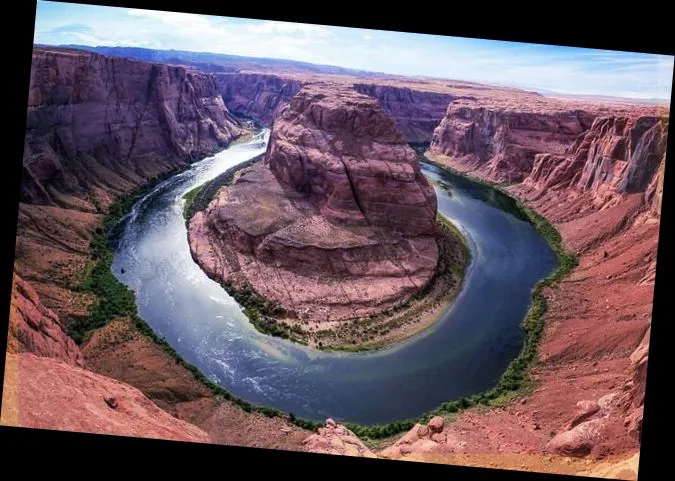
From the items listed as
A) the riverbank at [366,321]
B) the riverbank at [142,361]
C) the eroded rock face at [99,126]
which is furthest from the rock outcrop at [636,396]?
the eroded rock face at [99,126]

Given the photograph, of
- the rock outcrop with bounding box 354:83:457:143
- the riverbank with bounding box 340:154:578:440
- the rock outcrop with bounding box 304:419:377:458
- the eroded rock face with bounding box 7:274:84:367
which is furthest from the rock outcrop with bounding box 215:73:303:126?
the rock outcrop with bounding box 304:419:377:458

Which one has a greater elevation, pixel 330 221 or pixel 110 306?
pixel 330 221

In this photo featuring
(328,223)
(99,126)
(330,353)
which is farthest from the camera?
(99,126)

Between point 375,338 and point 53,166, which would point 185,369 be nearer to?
point 375,338

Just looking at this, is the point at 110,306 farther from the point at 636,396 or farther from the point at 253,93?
the point at 253,93

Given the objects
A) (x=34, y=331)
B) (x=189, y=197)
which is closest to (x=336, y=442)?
(x=34, y=331)

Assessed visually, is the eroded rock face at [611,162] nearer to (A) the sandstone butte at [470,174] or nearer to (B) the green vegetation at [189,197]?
(A) the sandstone butte at [470,174]
